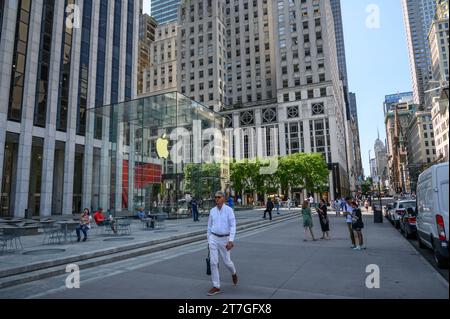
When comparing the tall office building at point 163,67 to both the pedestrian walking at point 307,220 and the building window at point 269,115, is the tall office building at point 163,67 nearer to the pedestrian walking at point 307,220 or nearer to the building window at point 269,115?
the building window at point 269,115

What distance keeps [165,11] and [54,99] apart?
127 m

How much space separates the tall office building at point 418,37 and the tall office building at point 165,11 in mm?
133668

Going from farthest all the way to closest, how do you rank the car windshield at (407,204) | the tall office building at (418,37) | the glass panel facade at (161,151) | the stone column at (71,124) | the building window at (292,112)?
the tall office building at (418,37) → the building window at (292,112) → the stone column at (71,124) → the glass panel facade at (161,151) → the car windshield at (407,204)

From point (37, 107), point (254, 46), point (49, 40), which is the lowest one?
point (37, 107)

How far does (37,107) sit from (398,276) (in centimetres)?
3446

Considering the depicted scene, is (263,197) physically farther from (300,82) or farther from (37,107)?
(37,107)

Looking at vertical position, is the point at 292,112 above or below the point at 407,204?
above

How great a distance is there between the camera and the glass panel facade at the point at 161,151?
25500 millimetres

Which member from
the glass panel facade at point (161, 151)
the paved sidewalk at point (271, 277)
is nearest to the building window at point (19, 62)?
the glass panel facade at point (161, 151)

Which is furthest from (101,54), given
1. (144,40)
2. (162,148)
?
(144,40)

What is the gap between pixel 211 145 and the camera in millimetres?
31000

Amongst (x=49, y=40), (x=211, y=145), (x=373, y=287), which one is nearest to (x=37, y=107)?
(x=49, y=40)

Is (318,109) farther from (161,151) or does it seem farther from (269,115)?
(161,151)

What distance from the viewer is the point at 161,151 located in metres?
25.9
